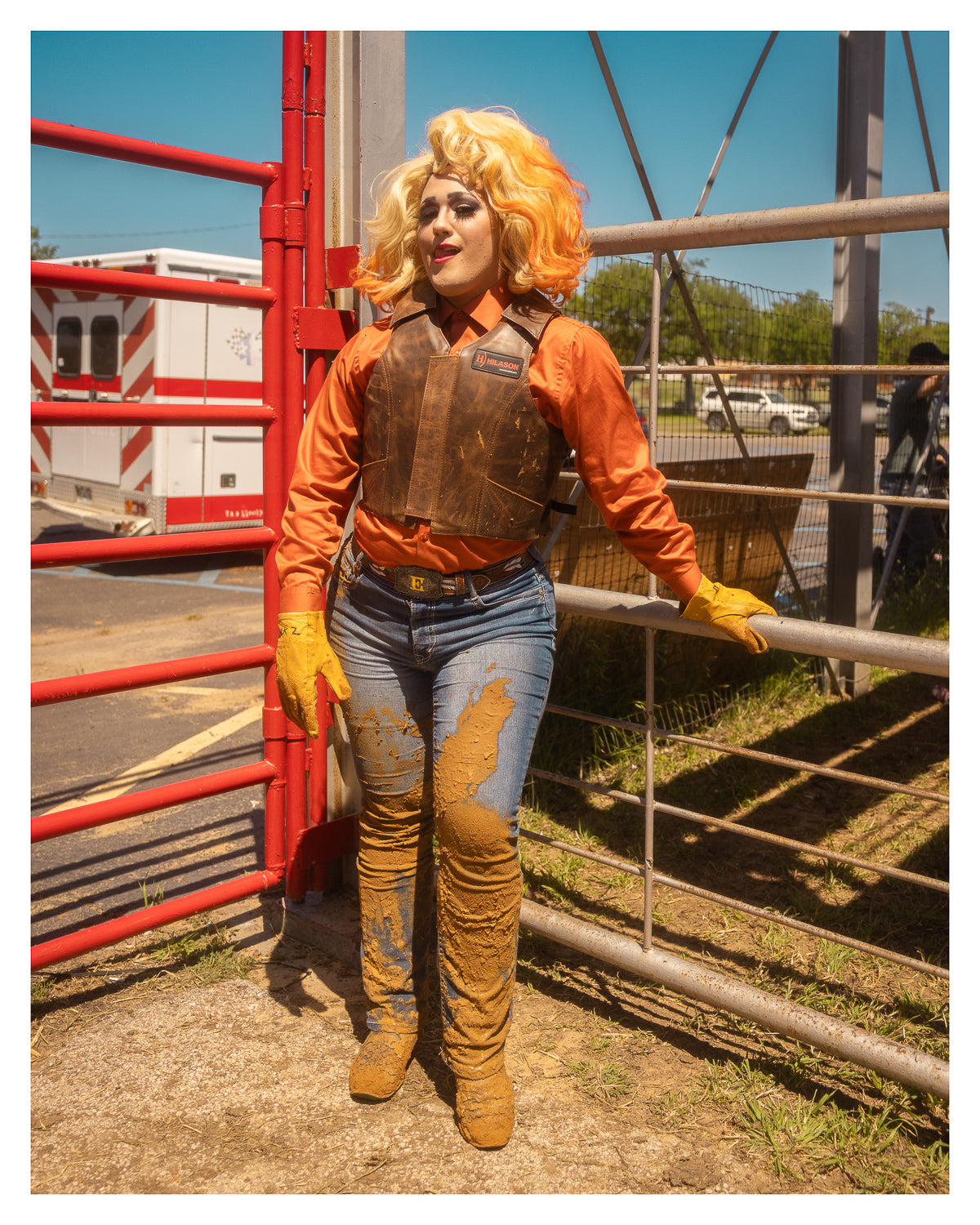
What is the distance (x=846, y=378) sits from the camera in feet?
18.3

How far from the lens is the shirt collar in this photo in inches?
88.0

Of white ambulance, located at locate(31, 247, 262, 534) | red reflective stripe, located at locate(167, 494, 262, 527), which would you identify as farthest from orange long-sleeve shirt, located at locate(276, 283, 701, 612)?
red reflective stripe, located at locate(167, 494, 262, 527)

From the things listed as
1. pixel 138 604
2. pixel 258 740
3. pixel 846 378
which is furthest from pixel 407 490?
pixel 138 604

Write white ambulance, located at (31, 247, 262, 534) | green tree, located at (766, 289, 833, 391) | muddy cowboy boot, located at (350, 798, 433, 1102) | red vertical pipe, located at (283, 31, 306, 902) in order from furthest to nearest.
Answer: white ambulance, located at (31, 247, 262, 534) → green tree, located at (766, 289, 833, 391) → red vertical pipe, located at (283, 31, 306, 902) → muddy cowboy boot, located at (350, 798, 433, 1102)

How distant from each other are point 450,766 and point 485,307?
970 mm

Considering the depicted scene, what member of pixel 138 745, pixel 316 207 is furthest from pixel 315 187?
pixel 138 745

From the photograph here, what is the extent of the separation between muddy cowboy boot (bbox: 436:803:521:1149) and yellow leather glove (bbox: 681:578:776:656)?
0.62 m

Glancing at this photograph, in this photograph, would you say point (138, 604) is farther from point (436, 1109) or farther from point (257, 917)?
point (436, 1109)

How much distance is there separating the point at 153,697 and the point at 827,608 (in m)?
3.78

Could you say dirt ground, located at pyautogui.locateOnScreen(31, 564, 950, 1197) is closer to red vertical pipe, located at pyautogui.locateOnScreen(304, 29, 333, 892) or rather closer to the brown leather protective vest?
red vertical pipe, located at pyautogui.locateOnScreen(304, 29, 333, 892)

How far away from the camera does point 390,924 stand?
2.53 meters

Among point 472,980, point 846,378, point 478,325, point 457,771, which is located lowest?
point 472,980

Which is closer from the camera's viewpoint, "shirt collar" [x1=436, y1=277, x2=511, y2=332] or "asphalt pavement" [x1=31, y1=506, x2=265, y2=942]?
"shirt collar" [x1=436, y1=277, x2=511, y2=332]

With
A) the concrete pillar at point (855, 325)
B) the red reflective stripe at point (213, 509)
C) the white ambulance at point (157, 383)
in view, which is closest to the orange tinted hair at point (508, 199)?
the concrete pillar at point (855, 325)
